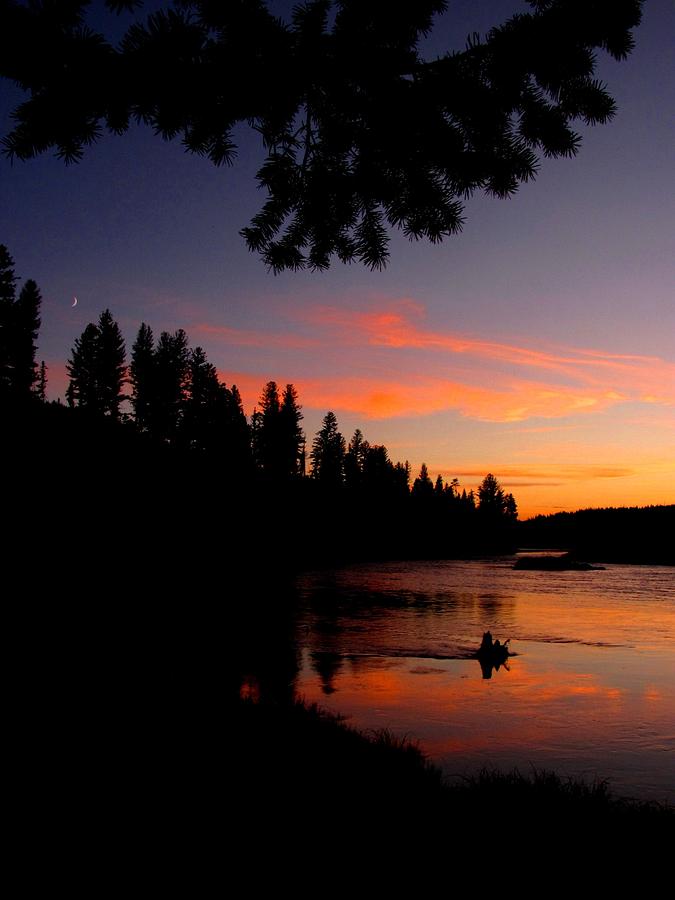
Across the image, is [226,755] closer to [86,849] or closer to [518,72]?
[86,849]

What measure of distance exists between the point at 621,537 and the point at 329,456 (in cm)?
6584

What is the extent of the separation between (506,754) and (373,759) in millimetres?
4412

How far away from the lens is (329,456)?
12462 cm

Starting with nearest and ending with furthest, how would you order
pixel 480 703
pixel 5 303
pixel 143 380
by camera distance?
pixel 480 703, pixel 5 303, pixel 143 380

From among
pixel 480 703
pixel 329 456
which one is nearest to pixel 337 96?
pixel 480 703

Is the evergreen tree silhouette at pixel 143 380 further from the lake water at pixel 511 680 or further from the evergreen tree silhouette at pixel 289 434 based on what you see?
the lake water at pixel 511 680

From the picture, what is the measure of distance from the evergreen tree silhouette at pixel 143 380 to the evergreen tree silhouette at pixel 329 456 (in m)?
37.5

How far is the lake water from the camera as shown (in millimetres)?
11852

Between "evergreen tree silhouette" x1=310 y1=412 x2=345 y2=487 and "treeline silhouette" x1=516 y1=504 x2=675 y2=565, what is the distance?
47146mm

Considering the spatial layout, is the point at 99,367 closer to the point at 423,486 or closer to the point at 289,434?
the point at 289,434

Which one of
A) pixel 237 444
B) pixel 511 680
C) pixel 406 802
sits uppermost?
pixel 237 444

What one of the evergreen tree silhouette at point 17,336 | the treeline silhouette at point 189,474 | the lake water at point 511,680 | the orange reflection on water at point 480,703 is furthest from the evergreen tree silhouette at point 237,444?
the orange reflection on water at point 480,703

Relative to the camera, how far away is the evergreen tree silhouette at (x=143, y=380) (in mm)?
87375

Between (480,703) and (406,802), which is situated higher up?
(406,802)
